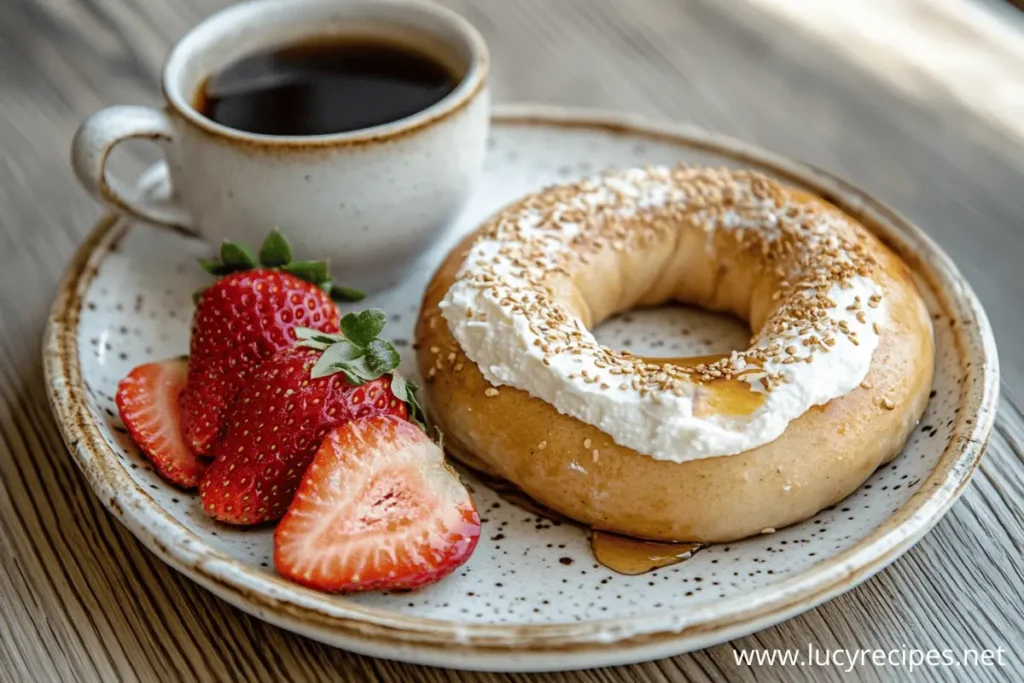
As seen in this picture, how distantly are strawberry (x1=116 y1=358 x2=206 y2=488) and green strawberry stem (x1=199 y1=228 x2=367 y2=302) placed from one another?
150 millimetres

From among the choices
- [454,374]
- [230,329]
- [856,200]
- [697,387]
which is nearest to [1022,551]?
[697,387]

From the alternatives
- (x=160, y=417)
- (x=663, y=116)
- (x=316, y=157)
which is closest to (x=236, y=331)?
(x=160, y=417)

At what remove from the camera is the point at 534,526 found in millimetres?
1182

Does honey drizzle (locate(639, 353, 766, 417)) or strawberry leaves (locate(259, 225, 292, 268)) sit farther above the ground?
honey drizzle (locate(639, 353, 766, 417))

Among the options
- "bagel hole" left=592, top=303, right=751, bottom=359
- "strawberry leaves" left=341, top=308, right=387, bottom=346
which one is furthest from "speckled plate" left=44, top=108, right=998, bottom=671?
"strawberry leaves" left=341, top=308, right=387, bottom=346

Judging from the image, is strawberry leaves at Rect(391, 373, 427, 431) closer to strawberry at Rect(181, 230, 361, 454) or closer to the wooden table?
strawberry at Rect(181, 230, 361, 454)

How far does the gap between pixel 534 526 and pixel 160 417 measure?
47cm

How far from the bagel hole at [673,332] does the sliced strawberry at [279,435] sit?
1.41 feet

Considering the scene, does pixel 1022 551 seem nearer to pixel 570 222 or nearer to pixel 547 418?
pixel 547 418

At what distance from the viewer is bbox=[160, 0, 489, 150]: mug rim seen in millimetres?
1348

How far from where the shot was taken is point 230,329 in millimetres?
1232

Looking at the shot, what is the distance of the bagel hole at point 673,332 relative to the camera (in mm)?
1432

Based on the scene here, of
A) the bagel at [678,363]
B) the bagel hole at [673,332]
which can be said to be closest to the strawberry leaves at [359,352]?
the bagel at [678,363]

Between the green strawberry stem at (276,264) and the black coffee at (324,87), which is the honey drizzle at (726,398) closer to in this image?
the green strawberry stem at (276,264)
